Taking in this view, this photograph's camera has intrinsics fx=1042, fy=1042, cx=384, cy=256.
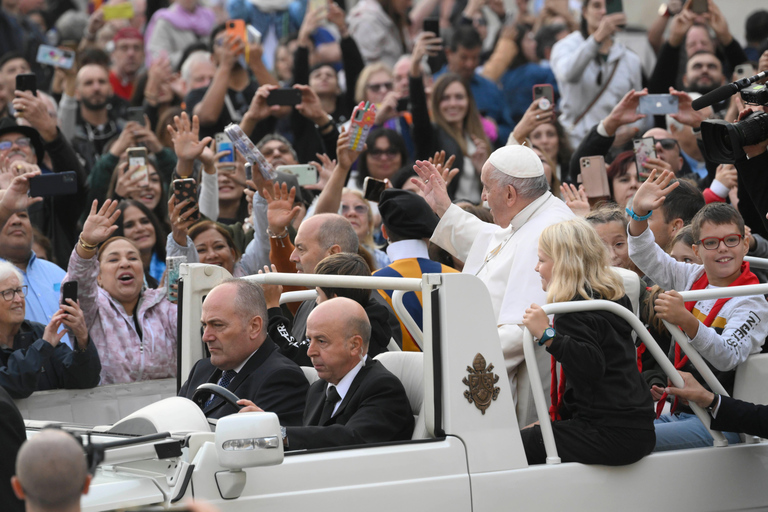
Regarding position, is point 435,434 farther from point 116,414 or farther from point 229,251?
point 229,251

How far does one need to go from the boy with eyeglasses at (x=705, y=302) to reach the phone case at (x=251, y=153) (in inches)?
107

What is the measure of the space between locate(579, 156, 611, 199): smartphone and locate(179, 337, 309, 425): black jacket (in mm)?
3183

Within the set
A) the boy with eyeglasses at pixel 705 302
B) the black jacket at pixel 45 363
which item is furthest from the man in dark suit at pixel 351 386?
the black jacket at pixel 45 363

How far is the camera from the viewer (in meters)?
5.41

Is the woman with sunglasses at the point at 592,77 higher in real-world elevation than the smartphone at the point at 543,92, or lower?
higher

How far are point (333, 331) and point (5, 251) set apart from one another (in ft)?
11.3

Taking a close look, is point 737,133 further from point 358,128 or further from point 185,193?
point 185,193

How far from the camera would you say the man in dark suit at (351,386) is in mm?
4391

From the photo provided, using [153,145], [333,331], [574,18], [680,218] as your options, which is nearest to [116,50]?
[153,145]

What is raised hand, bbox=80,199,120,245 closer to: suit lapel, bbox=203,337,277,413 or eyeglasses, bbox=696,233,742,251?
suit lapel, bbox=203,337,277,413

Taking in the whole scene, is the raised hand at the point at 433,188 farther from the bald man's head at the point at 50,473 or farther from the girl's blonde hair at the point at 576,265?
the bald man's head at the point at 50,473

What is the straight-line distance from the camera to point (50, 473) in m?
2.65

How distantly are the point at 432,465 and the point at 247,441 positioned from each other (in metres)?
0.93

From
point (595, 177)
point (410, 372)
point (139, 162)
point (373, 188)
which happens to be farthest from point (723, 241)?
point (139, 162)
